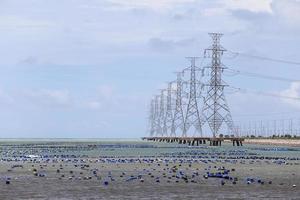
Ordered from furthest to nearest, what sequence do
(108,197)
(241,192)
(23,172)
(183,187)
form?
(23,172) < (183,187) < (241,192) < (108,197)

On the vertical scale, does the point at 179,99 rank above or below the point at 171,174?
above

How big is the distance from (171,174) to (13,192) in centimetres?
1556

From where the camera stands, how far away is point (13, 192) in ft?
126

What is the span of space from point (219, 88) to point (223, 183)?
75.7m

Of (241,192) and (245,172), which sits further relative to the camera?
(245,172)

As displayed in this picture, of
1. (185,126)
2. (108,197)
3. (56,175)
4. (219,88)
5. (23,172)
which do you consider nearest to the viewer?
(108,197)

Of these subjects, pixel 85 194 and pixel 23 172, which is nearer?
pixel 85 194

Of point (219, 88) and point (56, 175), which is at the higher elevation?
point (219, 88)

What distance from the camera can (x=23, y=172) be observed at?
54688mm

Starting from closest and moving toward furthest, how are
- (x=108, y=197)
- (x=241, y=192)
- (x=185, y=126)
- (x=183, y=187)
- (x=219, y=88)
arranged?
(x=108, y=197), (x=241, y=192), (x=183, y=187), (x=219, y=88), (x=185, y=126)

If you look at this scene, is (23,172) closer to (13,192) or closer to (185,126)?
(13,192)

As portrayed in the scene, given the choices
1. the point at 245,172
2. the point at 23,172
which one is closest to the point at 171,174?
the point at 245,172

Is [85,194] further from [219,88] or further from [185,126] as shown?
[185,126]

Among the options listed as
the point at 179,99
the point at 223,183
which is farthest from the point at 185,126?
the point at 223,183
